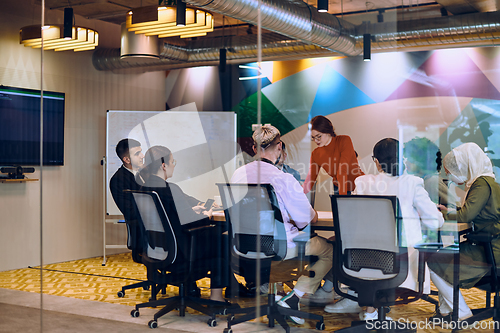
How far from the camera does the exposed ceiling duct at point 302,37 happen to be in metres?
3.82

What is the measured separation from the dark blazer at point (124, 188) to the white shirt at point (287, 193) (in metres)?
0.98

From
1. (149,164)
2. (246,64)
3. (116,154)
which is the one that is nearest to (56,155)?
(116,154)

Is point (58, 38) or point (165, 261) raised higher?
point (58, 38)

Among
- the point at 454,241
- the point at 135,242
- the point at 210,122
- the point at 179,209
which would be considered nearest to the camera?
the point at 454,241

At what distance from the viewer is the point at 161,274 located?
407cm

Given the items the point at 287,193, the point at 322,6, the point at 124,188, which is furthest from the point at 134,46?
the point at 287,193

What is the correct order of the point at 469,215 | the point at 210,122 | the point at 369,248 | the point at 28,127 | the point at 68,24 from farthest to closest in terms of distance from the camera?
the point at 28,127
the point at 68,24
the point at 210,122
the point at 469,215
the point at 369,248

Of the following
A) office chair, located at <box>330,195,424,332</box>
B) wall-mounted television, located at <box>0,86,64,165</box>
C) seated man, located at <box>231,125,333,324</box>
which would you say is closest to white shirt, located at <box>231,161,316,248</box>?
seated man, located at <box>231,125,333,324</box>

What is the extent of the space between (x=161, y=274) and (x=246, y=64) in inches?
77.1

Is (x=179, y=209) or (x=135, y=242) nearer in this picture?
(x=179, y=209)

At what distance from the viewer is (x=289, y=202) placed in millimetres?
3830

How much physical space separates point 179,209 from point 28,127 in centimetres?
196

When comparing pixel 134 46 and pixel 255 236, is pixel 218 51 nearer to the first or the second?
pixel 134 46

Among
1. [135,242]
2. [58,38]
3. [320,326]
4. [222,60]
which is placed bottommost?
[320,326]
